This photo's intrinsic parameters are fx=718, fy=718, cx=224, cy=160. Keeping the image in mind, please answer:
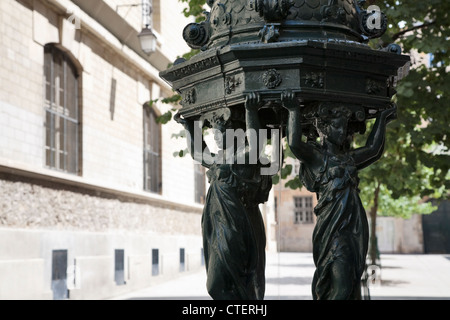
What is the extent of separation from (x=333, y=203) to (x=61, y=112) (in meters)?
12.1

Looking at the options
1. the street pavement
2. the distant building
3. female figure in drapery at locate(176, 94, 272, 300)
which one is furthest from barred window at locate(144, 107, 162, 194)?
the distant building

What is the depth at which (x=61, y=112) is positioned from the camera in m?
16.0

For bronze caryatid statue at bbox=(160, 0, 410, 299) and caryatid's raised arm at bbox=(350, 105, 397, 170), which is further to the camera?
caryatid's raised arm at bbox=(350, 105, 397, 170)

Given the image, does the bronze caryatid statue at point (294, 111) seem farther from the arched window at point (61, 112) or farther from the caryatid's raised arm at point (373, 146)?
the arched window at point (61, 112)

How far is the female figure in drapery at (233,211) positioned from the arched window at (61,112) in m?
10.5

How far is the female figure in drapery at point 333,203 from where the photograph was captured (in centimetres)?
470

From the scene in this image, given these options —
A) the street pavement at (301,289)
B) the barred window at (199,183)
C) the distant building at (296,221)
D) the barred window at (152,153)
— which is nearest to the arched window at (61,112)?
the street pavement at (301,289)

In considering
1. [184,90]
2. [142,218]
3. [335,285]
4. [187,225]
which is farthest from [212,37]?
[187,225]

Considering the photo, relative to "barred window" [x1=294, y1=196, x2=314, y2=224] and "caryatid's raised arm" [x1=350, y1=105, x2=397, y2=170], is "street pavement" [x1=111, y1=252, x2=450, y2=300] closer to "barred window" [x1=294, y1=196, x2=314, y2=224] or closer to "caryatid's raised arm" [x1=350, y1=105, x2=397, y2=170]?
"caryatid's raised arm" [x1=350, y1=105, x2=397, y2=170]

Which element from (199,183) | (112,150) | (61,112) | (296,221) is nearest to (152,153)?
(112,150)

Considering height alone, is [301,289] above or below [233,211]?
below

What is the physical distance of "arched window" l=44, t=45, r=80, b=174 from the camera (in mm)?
15312

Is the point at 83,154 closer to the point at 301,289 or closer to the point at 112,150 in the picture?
the point at 112,150

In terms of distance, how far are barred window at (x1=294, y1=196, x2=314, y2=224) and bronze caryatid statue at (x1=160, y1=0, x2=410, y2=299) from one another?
2047 inches
